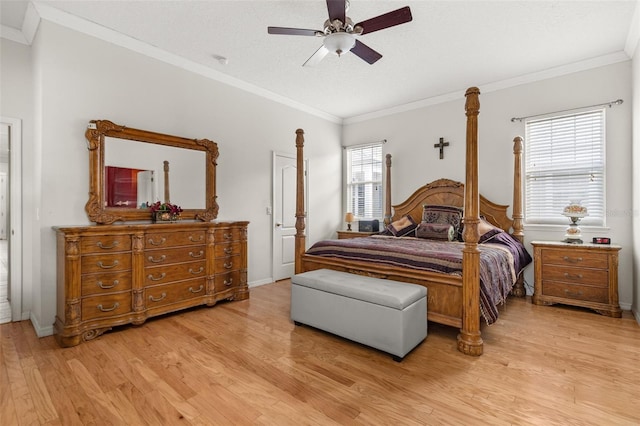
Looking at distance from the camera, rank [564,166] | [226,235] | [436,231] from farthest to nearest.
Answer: [436,231] < [564,166] < [226,235]

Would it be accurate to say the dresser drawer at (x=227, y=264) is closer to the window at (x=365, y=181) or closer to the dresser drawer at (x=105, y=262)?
the dresser drawer at (x=105, y=262)

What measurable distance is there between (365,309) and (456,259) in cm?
91

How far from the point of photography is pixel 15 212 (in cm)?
318

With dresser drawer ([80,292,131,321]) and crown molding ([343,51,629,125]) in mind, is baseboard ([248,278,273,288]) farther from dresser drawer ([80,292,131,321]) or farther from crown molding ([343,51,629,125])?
crown molding ([343,51,629,125])

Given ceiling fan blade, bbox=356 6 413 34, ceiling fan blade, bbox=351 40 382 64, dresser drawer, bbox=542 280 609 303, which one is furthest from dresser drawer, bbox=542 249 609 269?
ceiling fan blade, bbox=356 6 413 34

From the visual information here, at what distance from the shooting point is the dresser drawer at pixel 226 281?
12.3 feet

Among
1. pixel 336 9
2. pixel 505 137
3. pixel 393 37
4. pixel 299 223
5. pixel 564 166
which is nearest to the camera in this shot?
pixel 336 9

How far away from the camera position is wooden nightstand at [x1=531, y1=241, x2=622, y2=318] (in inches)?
132

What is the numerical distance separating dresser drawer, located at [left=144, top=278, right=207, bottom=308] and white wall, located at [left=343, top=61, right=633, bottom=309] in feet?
11.7

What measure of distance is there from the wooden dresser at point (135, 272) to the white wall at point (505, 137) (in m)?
3.33

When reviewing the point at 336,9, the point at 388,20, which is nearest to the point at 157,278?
the point at 336,9

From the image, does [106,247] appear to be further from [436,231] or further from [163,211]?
[436,231]

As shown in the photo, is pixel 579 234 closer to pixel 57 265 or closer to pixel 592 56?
pixel 592 56

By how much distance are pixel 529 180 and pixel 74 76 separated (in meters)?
5.50
